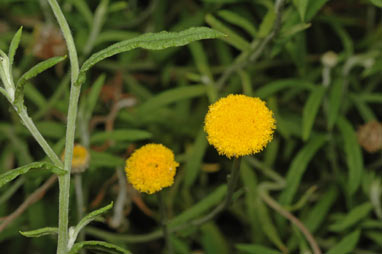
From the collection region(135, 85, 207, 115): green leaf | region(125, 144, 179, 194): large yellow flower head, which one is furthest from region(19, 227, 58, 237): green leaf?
region(135, 85, 207, 115): green leaf

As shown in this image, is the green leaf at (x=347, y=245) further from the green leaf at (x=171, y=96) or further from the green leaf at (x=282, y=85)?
the green leaf at (x=171, y=96)

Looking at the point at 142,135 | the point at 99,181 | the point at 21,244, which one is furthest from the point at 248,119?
the point at 21,244

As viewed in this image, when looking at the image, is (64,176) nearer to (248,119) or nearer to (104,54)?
(104,54)

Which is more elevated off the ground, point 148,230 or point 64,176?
point 148,230

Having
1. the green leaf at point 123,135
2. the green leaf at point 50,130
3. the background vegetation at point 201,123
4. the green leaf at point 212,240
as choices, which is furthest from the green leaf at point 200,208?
the green leaf at point 50,130

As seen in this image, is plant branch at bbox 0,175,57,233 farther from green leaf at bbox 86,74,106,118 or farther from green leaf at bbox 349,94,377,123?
green leaf at bbox 349,94,377,123
